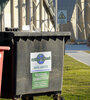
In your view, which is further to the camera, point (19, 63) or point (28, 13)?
point (28, 13)

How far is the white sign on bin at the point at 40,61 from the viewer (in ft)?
17.2

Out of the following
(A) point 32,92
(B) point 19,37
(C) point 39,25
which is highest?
(C) point 39,25

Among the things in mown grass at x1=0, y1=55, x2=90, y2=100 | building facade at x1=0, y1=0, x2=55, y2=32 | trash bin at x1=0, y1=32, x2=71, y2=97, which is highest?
building facade at x1=0, y1=0, x2=55, y2=32

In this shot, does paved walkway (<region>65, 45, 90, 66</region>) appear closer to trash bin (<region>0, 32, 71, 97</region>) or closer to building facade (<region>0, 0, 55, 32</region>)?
building facade (<region>0, 0, 55, 32</region>)

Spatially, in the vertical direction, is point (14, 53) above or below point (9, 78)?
above

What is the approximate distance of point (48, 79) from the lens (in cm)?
539

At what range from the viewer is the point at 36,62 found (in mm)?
5285

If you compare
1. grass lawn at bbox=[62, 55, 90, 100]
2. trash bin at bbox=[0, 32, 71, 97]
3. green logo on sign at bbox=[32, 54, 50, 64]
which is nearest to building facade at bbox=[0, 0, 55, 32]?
grass lawn at bbox=[62, 55, 90, 100]

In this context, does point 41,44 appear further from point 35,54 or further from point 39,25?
point 39,25

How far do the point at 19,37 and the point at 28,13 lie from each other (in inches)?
1252

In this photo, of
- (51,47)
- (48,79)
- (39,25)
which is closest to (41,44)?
(51,47)

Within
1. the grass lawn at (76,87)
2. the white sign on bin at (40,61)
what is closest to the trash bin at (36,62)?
the white sign on bin at (40,61)

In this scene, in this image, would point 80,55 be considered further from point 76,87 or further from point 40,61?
point 40,61

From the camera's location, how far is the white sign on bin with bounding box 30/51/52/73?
525cm
